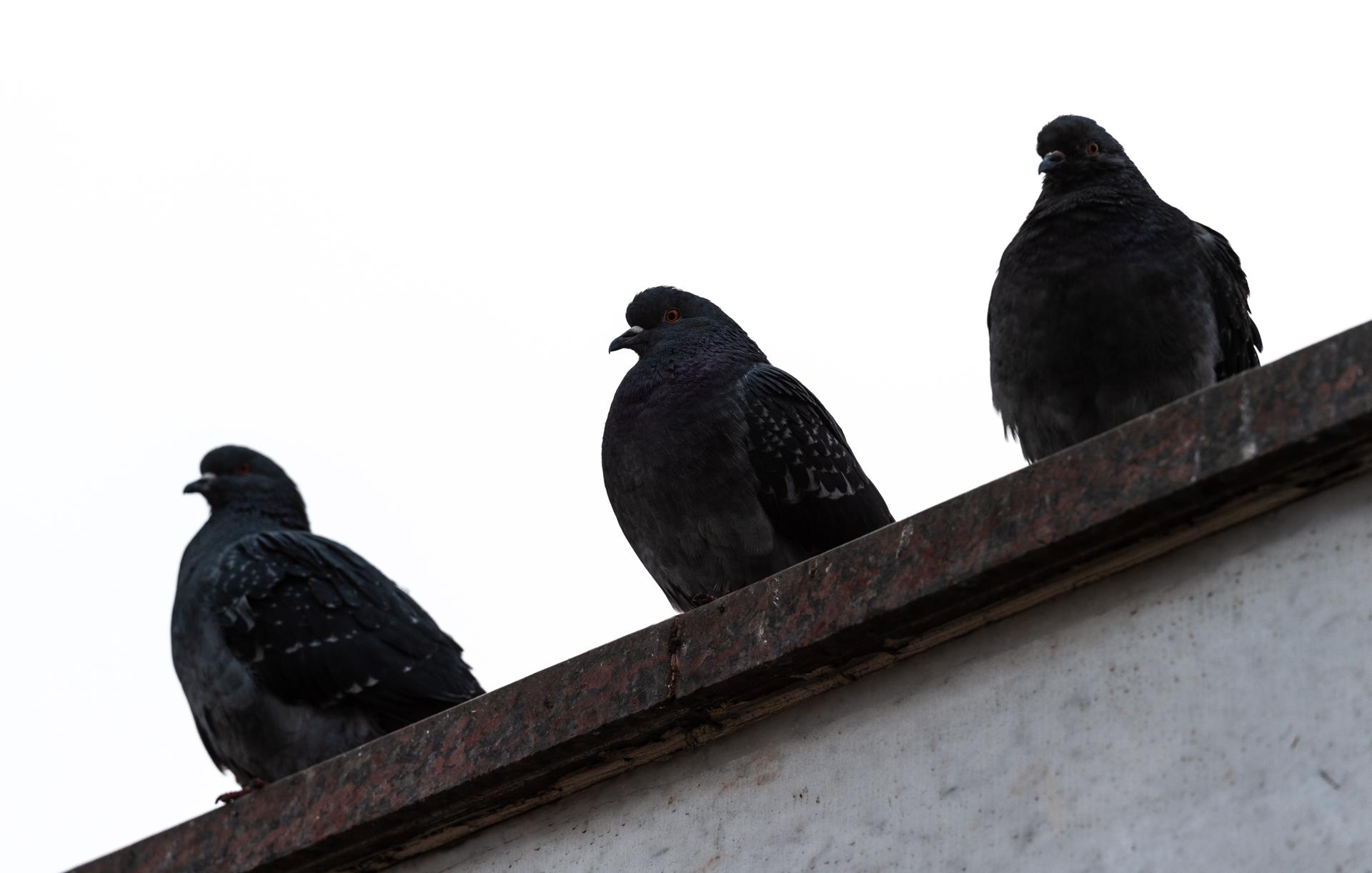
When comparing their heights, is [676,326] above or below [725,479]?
above

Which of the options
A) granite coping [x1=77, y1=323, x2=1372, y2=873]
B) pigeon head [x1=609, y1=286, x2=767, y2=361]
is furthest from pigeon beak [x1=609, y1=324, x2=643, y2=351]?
granite coping [x1=77, y1=323, x2=1372, y2=873]

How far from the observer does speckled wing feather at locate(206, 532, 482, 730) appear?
8.50 metres

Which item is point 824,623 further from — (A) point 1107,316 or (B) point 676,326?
(B) point 676,326

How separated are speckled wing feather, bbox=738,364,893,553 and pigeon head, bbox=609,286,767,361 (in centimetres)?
62

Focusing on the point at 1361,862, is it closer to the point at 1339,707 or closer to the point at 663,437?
the point at 1339,707

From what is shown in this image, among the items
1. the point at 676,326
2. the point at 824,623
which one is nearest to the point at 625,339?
the point at 676,326

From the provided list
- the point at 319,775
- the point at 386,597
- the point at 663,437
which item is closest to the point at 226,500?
the point at 386,597

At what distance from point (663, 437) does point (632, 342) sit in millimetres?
1161

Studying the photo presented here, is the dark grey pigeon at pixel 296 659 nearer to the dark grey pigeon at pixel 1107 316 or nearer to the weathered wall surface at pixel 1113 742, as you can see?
the dark grey pigeon at pixel 1107 316

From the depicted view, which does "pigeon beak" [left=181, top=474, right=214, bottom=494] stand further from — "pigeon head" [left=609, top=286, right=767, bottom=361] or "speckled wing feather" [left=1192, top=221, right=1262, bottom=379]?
"speckled wing feather" [left=1192, top=221, right=1262, bottom=379]

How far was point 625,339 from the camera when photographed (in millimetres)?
9016

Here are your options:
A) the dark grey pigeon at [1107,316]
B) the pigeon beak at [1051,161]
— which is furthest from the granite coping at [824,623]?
the pigeon beak at [1051,161]

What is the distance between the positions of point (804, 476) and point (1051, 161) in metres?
1.68

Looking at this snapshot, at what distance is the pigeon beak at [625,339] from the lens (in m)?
9.00
